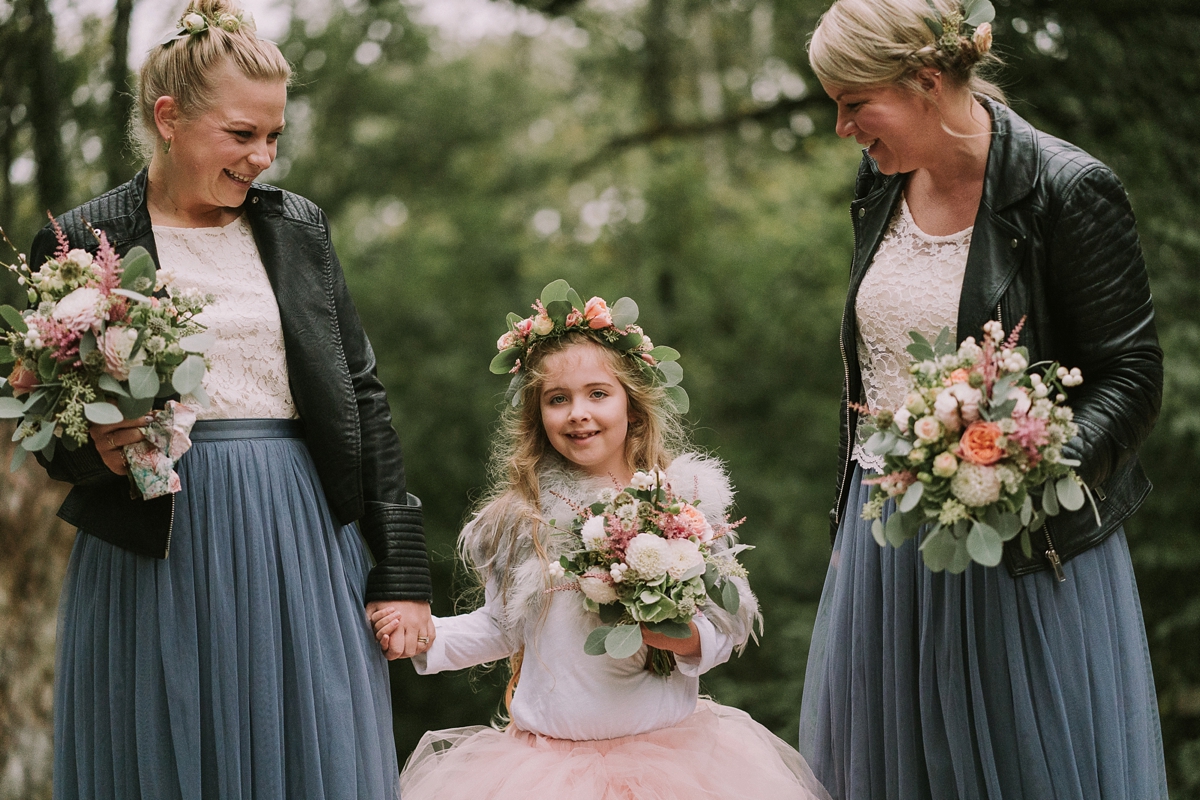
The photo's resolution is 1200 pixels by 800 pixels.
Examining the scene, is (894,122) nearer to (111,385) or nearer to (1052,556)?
(1052,556)

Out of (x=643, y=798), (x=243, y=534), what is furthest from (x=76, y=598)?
(x=643, y=798)

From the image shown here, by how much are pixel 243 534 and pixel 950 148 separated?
6.15ft

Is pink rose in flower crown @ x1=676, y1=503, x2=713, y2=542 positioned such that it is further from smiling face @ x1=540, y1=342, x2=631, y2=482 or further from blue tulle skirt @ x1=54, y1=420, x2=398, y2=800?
blue tulle skirt @ x1=54, y1=420, x2=398, y2=800

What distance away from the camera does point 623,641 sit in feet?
9.45

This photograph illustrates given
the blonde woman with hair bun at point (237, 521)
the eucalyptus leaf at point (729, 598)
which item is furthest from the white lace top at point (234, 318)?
the eucalyptus leaf at point (729, 598)

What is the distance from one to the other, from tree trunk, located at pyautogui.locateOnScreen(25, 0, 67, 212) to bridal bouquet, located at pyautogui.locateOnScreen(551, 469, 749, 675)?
3.81 meters

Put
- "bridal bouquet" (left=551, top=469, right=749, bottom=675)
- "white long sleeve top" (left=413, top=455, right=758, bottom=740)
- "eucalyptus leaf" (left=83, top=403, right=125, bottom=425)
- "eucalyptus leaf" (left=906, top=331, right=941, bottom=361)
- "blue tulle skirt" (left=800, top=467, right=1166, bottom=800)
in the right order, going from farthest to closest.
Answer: "white long sleeve top" (left=413, top=455, right=758, bottom=740) → "bridal bouquet" (left=551, top=469, right=749, bottom=675) → "blue tulle skirt" (left=800, top=467, right=1166, bottom=800) → "eucalyptus leaf" (left=906, top=331, right=941, bottom=361) → "eucalyptus leaf" (left=83, top=403, right=125, bottom=425)

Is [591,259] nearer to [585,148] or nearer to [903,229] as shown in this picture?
[585,148]

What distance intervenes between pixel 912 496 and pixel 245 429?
5.07 ft

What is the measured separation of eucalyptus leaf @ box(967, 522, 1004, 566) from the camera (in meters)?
2.32

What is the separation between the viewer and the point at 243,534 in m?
2.80

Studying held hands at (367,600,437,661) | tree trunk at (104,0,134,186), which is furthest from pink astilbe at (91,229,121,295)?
tree trunk at (104,0,134,186)

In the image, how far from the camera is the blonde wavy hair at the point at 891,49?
2.73 m

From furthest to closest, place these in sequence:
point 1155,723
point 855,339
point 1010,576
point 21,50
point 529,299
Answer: point 529,299 → point 21,50 → point 855,339 → point 1155,723 → point 1010,576
